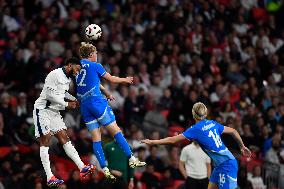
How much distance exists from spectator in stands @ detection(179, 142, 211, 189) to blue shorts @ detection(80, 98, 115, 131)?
12.1 feet

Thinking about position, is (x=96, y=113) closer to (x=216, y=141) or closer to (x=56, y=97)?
(x=56, y=97)

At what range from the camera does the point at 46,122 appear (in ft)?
52.9

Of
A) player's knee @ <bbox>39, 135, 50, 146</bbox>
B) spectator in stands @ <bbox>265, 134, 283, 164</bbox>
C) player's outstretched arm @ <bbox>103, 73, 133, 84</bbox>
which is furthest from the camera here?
spectator in stands @ <bbox>265, 134, 283, 164</bbox>

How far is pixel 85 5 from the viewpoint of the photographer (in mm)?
25188

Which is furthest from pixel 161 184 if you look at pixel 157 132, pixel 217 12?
pixel 217 12

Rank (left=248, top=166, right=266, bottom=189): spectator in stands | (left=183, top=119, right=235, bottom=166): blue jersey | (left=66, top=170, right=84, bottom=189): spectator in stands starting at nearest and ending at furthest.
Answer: (left=183, top=119, right=235, bottom=166): blue jersey < (left=66, top=170, right=84, bottom=189): spectator in stands < (left=248, top=166, right=266, bottom=189): spectator in stands

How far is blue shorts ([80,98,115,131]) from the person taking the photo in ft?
52.4

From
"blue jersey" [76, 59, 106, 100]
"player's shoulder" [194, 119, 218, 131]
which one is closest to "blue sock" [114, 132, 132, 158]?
"blue jersey" [76, 59, 106, 100]

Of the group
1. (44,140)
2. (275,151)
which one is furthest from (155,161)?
(44,140)

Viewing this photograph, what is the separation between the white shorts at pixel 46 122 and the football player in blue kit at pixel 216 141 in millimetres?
2124

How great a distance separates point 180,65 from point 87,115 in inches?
368

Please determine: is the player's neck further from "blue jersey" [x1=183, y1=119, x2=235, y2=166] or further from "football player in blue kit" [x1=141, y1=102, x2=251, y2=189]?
"blue jersey" [x1=183, y1=119, x2=235, y2=166]

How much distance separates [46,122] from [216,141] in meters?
3.07

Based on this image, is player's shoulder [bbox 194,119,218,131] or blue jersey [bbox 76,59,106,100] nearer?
blue jersey [bbox 76,59,106,100]
